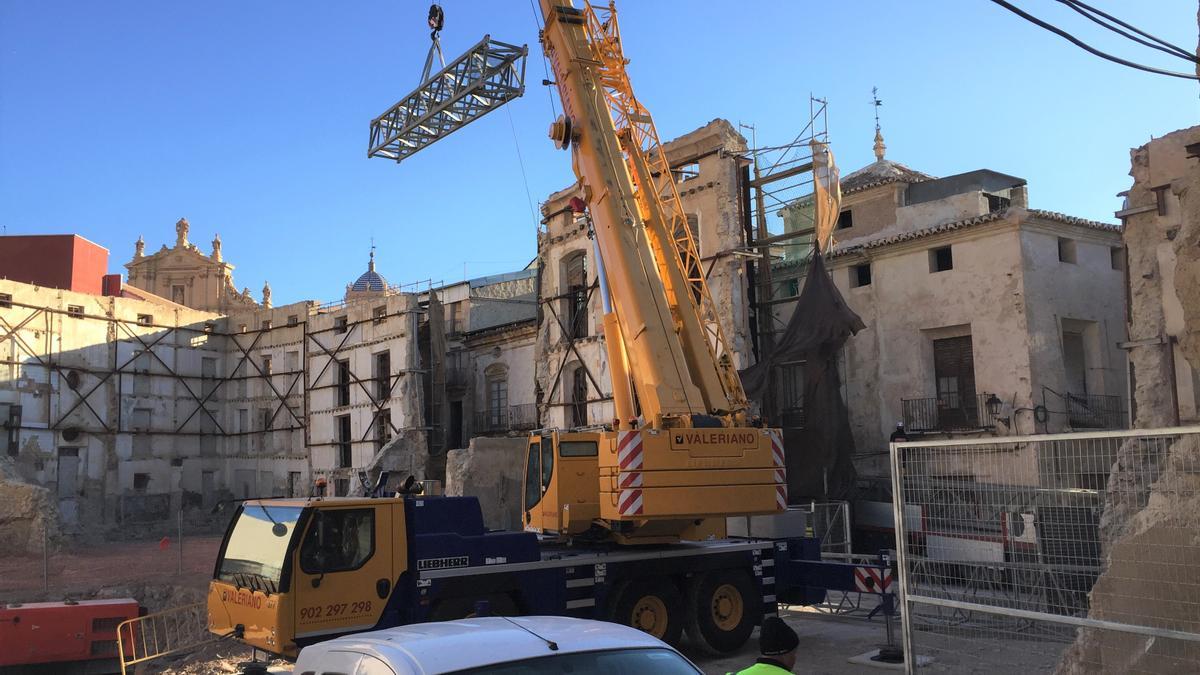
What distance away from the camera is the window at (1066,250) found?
25.2 meters

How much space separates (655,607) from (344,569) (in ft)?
15.2

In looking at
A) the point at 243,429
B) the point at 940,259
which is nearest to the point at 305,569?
the point at 940,259

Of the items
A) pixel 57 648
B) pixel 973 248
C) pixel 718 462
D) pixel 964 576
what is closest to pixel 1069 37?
pixel 964 576

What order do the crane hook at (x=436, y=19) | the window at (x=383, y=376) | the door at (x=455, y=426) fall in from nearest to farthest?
the crane hook at (x=436, y=19) → the window at (x=383, y=376) → the door at (x=455, y=426)

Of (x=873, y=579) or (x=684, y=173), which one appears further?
(x=684, y=173)

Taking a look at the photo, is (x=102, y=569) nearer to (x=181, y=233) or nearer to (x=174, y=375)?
(x=174, y=375)

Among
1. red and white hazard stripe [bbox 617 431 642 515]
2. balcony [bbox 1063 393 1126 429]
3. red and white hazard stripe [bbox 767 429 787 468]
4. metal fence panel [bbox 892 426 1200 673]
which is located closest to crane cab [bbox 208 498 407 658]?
red and white hazard stripe [bbox 617 431 642 515]

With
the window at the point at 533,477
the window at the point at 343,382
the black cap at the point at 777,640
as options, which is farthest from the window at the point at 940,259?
the window at the point at 343,382

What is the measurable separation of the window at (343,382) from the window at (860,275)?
23026 millimetres

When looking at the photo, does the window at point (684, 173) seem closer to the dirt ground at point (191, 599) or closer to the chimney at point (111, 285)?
the dirt ground at point (191, 599)

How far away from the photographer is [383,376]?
1571 inches

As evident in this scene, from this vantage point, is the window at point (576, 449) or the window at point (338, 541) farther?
the window at point (576, 449)

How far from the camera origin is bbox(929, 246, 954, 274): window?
25.6 m

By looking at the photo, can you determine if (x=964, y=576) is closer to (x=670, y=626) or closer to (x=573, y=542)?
(x=670, y=626)
